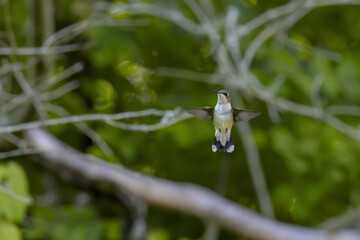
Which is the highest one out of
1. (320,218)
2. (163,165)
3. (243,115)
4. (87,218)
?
(320,218)

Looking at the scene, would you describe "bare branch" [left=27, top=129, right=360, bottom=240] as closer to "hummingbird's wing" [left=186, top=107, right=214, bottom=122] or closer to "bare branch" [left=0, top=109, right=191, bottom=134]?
"bare branch" [left=0, top=109, right=191, bottom=134]

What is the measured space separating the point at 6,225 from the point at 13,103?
1.91ft

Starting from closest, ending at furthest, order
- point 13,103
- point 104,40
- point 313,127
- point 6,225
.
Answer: point 6,225 < point 13,103 < point 104,40 < point 313,127

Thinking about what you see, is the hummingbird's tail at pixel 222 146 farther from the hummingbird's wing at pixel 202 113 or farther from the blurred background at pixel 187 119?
the blurred background at pixel 187 119

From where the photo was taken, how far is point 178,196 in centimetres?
198

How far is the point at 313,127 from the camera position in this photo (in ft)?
8.05

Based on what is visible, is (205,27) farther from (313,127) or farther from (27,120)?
(313,127)

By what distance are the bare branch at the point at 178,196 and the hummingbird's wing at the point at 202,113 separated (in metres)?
1.53

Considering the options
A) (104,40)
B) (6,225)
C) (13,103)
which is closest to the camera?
(6,225)

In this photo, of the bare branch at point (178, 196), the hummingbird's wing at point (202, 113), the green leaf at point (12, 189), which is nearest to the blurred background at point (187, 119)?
the bare branch at point (178, 196)

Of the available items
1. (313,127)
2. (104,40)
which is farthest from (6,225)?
(313,127)

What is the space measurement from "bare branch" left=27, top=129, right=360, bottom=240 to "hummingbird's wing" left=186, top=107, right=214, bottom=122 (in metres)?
1.53

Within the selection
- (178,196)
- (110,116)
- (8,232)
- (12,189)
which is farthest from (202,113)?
(178,196)

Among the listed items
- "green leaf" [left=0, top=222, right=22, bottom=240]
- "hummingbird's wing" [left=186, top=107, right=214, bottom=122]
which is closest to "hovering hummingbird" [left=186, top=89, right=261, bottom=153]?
"hummingbird's wing" [left=186, top=107, right=214, bottom=122]
